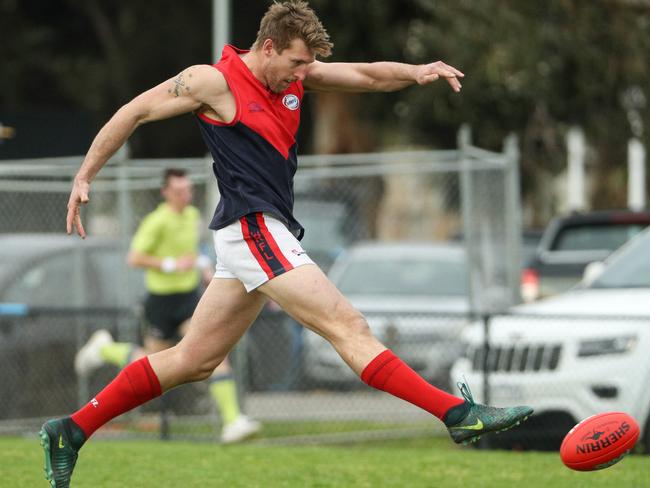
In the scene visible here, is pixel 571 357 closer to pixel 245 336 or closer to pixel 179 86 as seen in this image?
pixel 245 336

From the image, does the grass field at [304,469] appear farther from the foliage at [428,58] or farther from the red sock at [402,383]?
the foliage at [428,58]

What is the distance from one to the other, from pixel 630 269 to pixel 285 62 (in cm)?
580

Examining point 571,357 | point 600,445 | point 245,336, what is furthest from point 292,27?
point 245,336

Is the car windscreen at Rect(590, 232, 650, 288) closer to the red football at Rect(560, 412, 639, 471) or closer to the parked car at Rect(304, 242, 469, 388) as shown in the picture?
the parked car at Rect(304, 242, 469, 388)

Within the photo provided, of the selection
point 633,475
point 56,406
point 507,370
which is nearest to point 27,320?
point 56,406

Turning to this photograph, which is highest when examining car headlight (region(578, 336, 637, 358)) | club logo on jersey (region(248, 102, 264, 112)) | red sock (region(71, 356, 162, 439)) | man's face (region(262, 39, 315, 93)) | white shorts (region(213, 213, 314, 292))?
man's face (region(262, 39, 315, 93))

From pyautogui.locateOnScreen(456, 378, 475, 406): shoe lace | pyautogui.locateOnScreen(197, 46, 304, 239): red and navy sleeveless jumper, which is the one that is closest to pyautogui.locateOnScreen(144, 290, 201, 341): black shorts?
pyautogui.locateOnScreen(197, 46, 304, 239): red and navy sleeveless jumper

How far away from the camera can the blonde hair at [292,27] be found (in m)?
6.55

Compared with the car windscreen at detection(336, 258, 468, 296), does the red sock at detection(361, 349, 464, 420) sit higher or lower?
higher

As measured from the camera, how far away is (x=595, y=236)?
17.0m

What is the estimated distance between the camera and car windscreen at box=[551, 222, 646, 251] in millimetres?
16844

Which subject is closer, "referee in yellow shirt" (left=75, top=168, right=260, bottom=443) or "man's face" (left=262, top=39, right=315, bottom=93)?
"man's face" (left=262, top=39, right=315, bottom=93)

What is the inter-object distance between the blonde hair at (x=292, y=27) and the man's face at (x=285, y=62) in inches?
0.8

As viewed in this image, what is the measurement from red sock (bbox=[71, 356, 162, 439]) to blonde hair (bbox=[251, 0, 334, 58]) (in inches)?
62.9
